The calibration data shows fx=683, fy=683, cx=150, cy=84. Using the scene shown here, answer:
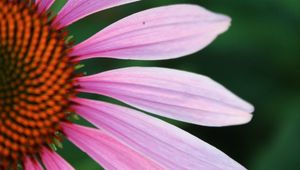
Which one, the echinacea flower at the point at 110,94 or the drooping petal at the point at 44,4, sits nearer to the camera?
the echinacea flower at the point at 110,94

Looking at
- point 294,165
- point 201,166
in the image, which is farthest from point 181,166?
point 294,165

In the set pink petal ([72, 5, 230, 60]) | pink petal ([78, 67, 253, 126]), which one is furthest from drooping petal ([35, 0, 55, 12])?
pink petal ([78, 67, 253, 126])

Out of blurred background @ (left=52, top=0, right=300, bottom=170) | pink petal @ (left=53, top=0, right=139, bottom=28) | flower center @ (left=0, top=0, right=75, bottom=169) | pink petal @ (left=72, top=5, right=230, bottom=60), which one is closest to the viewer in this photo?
pink petal @ (left=72, top=5, right=230, bottom=60)

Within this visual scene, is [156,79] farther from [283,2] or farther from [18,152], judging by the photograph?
[283,2]

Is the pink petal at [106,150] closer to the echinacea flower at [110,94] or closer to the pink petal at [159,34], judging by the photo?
the echinacea flower at [110,94]

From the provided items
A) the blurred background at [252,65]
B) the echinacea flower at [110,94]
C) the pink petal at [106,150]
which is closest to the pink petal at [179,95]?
the echinacea flower at [110,94]

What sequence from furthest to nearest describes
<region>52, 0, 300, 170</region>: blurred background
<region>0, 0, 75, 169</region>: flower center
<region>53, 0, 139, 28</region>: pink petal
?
<region>52, 0, 300, 170</region>: blurred background, <region>53, 0, 139, 28</region>: pink petal, <region>0, 0, 75, 169</region>: flower center

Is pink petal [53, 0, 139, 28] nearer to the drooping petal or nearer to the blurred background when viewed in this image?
the drooping petal
